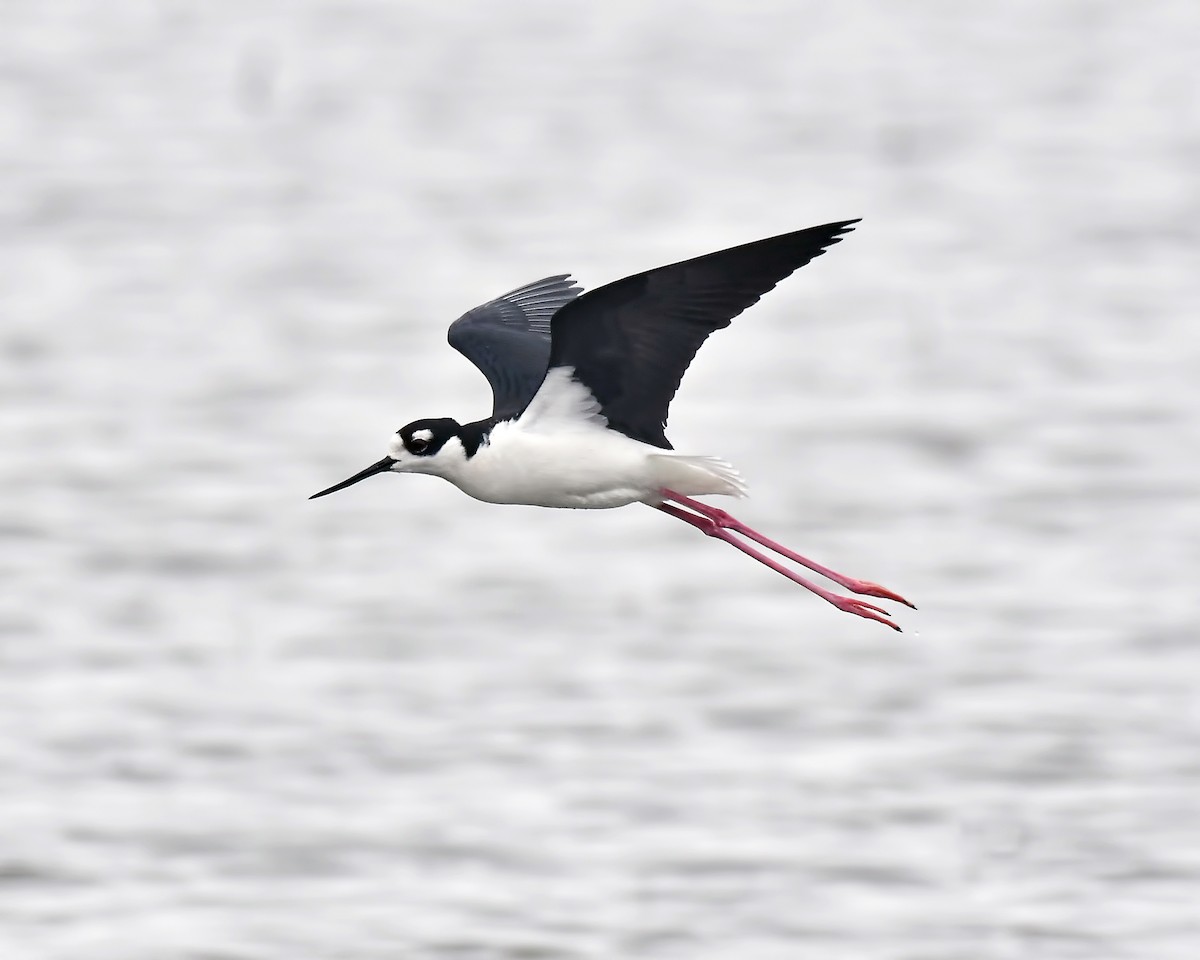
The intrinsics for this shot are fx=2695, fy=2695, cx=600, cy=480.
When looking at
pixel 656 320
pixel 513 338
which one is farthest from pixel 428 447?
pixel 513 338

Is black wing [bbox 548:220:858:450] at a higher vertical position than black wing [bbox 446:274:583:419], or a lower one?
lower

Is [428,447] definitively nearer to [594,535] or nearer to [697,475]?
[697,475]

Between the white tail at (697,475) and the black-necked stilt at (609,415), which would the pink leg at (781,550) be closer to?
the white tail at (697,475)

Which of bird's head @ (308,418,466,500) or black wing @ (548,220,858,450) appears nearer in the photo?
black wing @ (548,220,858,450)

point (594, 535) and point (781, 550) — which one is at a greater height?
point (594, 535)

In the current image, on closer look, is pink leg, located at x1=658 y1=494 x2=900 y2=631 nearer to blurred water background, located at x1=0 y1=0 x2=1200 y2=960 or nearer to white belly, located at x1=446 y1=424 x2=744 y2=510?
white belly, located at x1=446 y1=424 x2=744 y2=510

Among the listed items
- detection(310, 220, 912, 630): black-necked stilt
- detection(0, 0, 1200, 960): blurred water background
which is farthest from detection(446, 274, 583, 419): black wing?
detection(0, 0, 1200, 960): blurred water background

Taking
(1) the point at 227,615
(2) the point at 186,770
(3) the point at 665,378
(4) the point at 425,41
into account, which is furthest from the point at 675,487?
(4) the point at 425,41

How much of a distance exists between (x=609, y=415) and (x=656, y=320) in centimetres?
52

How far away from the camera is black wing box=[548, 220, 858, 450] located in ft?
30.5

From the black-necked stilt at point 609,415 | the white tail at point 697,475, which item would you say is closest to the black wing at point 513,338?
the black-necked stilt at point 609,415

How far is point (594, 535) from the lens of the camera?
24.1m

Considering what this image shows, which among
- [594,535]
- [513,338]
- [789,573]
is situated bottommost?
[789,573]

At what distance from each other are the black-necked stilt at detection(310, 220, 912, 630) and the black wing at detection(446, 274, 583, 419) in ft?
1.98
